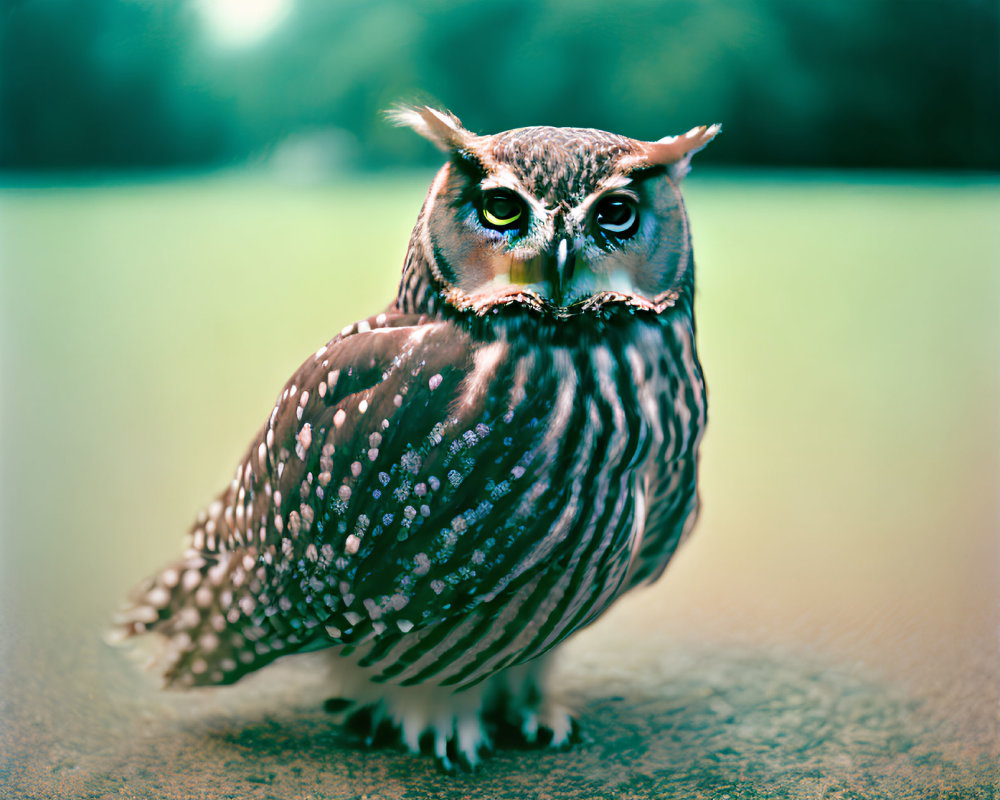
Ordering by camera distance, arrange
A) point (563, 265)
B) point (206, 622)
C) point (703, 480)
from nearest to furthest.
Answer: point (563, 265) → point (206, 622) → point (703, 480)

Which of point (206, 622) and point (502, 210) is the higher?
point (502, 210)

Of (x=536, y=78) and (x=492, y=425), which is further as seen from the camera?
(x=536, y=78)

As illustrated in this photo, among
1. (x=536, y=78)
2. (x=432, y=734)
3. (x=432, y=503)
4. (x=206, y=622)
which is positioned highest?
(x=536, y=78)

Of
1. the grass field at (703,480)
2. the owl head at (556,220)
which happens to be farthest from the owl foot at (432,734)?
the owl head at (556,220)

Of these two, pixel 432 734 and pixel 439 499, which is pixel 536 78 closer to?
pixel 439 499

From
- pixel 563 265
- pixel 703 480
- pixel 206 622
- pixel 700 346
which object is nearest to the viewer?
pixel 563 265

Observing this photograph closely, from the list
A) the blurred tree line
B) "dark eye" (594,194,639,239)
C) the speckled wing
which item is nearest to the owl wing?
the speckled wing

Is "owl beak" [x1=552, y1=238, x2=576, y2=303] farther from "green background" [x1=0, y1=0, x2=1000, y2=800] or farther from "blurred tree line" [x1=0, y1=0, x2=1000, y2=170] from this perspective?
"blurred tree line" [x1=0, y1=0, x2=1000, y2=170]

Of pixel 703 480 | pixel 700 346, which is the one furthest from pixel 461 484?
pixel 703 480

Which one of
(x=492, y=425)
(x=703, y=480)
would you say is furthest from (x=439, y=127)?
(x=703, y=480)
